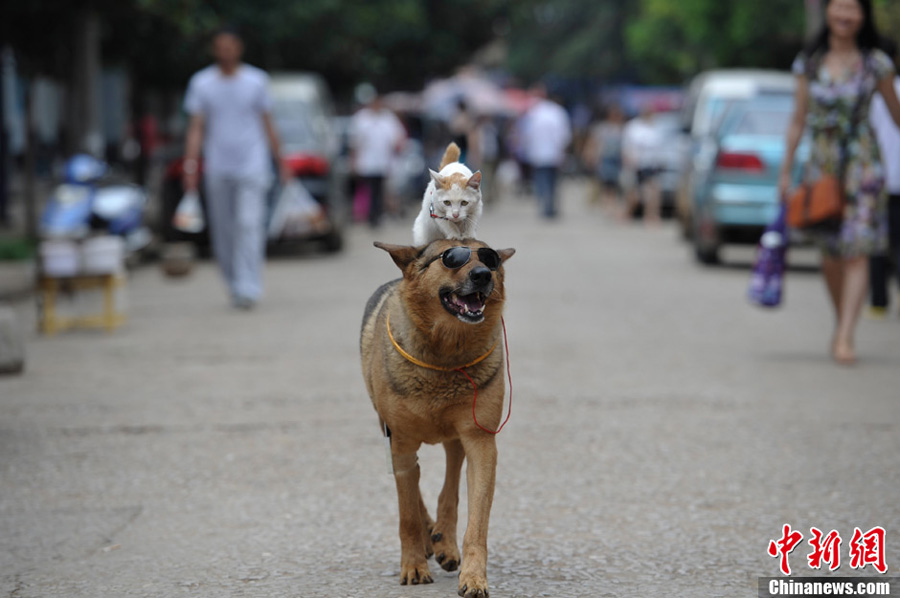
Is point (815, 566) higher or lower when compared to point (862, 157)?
lower

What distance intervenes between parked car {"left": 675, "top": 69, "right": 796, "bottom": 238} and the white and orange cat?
13.3m

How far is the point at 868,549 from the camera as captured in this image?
505 cm

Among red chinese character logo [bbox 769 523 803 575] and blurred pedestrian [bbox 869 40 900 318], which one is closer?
red chinese character logo [bbox 769 523 803 575]

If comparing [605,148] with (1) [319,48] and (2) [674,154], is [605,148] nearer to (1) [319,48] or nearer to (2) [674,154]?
(2) [674,154]

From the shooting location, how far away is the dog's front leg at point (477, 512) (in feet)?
14.0

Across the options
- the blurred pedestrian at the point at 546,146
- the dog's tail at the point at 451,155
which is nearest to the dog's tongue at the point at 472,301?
the dog's tail at the point at 451,155

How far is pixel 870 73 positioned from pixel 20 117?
36.1 metres

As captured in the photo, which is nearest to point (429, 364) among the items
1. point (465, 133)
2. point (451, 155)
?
point (451, 155)

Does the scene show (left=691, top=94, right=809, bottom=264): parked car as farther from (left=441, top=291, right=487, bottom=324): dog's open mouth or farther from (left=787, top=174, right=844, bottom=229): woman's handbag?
(left=441, top=291, right=487, bottom=324): dog's open mouth

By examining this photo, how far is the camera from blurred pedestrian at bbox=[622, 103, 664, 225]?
25.4 meters

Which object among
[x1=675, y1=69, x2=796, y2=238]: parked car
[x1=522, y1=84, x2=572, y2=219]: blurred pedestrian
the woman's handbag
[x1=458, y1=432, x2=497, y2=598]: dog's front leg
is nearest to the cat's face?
[x1=458, y1=432, x2=497, y2=598]: dog's front leg

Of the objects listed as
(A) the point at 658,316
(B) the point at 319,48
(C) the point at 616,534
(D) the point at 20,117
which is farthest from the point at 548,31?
(C) the point at 616,534

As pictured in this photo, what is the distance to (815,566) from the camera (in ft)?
16.0

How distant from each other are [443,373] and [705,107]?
1603 centimetres
